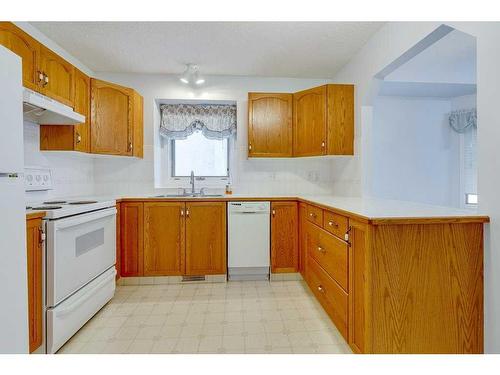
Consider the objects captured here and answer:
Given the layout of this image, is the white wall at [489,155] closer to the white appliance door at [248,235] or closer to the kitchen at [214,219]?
the kitchen at [214,219]

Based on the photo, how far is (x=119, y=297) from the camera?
2.47 metres

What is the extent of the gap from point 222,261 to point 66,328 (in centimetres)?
138

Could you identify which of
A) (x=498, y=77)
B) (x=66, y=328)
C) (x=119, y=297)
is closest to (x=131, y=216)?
(x=119, y=297)

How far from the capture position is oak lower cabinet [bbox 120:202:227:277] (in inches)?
107

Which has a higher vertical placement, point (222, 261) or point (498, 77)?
point (498, 77)

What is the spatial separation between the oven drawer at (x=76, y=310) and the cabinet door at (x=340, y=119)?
232 cm

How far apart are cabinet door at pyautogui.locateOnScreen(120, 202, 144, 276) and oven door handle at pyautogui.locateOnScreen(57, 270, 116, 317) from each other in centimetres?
35

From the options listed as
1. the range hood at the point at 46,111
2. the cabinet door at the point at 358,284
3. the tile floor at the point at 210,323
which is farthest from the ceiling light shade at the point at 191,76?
the cabinet door at the point at 358,284

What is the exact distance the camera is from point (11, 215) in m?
1.10

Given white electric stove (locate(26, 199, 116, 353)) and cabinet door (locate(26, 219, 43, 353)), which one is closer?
cabinet door (locate(26, 219, 43, 353))

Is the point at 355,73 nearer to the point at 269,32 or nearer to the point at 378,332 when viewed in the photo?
the point at 269,32

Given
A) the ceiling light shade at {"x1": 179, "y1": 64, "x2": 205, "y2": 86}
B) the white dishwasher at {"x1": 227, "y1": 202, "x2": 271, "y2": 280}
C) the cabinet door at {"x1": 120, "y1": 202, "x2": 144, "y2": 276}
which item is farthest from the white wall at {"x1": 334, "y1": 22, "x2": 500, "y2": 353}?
the cabinet door at {"x1": 120, "y1": 202, "x2": 144, "y2": 276}

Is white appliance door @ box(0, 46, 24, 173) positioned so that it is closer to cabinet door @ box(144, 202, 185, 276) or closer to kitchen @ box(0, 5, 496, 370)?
kitchen @ box(0, 5, 496, 370)

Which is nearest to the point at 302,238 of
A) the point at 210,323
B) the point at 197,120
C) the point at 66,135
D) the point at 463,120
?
the point at 210,323
